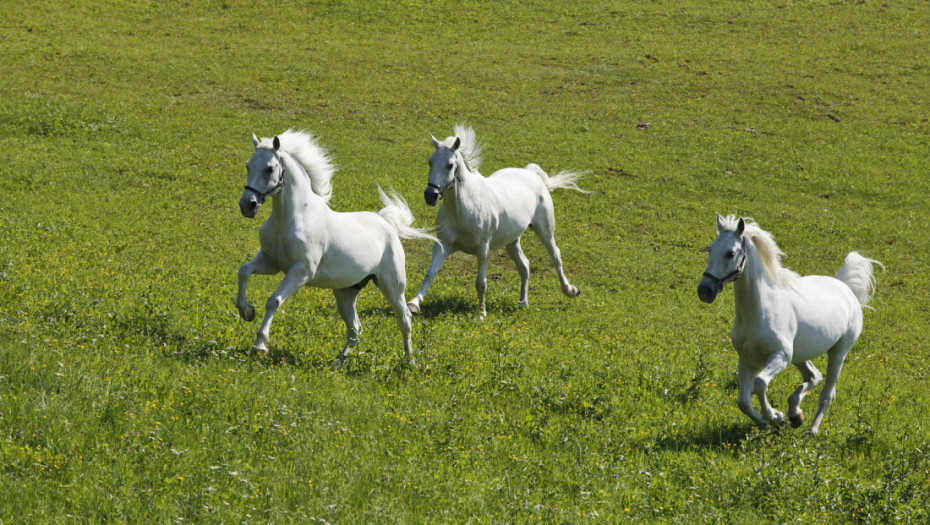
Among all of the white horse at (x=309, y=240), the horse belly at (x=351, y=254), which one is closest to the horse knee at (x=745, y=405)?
the white horse at (x=309, y=240)

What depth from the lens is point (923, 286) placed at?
20.6 m

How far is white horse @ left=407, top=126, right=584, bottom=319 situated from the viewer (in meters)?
13.1

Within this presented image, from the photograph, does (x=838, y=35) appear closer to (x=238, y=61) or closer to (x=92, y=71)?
(x=238, y=61)

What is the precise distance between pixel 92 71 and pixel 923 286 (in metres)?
27.3

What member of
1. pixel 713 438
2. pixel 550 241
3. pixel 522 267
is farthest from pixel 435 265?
pixel 713 438

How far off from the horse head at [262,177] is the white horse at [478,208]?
3.63 m

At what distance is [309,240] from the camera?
9609mm

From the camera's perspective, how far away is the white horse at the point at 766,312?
8.80m

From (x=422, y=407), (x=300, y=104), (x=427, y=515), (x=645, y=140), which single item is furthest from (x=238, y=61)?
(x=427, y=515)

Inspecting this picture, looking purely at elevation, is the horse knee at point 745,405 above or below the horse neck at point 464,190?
below

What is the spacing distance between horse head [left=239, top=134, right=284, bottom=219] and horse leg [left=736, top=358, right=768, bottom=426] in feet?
19.0

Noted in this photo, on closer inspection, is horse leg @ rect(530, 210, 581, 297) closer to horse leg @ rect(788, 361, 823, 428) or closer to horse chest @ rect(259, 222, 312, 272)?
horse leg @ rect(788, 361, 823, 428)

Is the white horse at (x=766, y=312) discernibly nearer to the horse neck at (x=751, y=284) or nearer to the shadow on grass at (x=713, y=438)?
the horse neck at (x=751, y=284)

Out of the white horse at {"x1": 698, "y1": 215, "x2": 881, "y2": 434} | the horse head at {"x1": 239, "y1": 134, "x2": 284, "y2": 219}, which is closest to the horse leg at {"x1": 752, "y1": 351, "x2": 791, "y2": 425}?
the white horse at {"x1": 698, "y1": 215, "x2": 881, "y2": 434}
